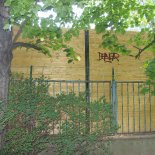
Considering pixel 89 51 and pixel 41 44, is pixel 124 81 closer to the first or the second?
pixel 89 51

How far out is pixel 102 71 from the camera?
10812 millimetres

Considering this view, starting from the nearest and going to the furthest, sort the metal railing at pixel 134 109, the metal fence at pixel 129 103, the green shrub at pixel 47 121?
the green shrub at pixel 47 121
the metal fence at pixel 129 103
the metal railing at pixel 134 109

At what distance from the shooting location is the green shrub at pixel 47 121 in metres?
6.88

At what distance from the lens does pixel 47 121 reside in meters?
7.12

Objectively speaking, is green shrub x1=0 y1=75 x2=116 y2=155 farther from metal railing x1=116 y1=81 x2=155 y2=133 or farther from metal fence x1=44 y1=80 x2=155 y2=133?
metal railing x1=116 y1=81 x2=155 y2=133

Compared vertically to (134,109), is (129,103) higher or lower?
higher

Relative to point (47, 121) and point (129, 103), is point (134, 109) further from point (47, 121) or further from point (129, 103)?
point (47, 121)

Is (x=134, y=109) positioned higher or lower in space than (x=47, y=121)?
lower

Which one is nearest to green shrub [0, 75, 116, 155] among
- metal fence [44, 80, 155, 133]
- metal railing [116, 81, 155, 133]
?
metal fence [44, 80, 155, 133]

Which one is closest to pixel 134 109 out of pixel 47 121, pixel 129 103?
pixel 129 103

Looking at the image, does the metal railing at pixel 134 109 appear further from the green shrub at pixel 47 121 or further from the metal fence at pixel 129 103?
the green shrub at pixel 47 121

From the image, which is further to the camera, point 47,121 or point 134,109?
point 134,109

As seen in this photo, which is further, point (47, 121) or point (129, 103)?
point (129, 103)

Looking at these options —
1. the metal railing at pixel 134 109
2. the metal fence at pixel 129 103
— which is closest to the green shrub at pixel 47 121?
the metal fence at pixel 129 103
